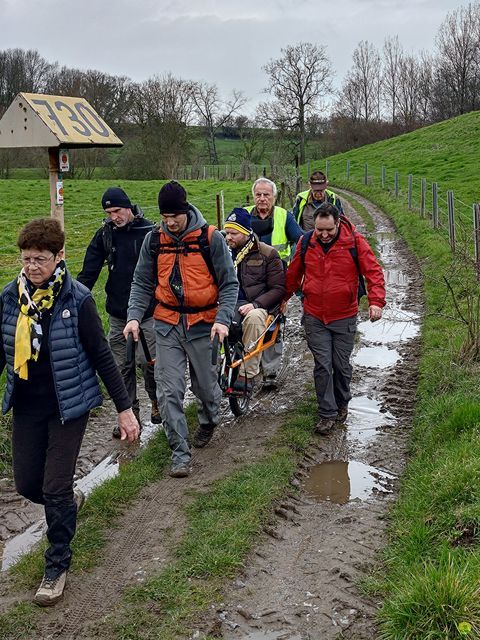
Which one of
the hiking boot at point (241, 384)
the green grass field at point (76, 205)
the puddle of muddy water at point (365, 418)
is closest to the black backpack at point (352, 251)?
the puddle of muddy water at point (365, 418)

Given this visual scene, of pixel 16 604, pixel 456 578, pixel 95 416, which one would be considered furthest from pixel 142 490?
pixel 456 578

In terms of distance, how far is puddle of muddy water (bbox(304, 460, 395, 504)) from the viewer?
584 cm

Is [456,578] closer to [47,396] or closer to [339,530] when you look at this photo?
[339,530]

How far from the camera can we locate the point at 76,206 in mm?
26938

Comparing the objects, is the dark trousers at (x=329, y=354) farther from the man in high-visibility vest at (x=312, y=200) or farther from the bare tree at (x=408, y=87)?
the bare tree at (x=408, y=87)

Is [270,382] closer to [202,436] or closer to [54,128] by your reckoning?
[202,436]

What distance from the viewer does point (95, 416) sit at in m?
7.81

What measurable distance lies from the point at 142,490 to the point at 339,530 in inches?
62.5

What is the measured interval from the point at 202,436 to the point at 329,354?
58.3 inches

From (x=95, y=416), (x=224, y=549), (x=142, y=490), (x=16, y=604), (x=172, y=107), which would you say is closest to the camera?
(x=16, y=604)

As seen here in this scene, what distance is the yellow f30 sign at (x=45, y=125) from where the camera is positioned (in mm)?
6696

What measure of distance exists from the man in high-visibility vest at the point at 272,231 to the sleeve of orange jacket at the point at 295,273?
833 mm

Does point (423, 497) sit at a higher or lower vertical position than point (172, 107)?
lower

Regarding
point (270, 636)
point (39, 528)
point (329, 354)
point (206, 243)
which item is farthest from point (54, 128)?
point (270, 636)
